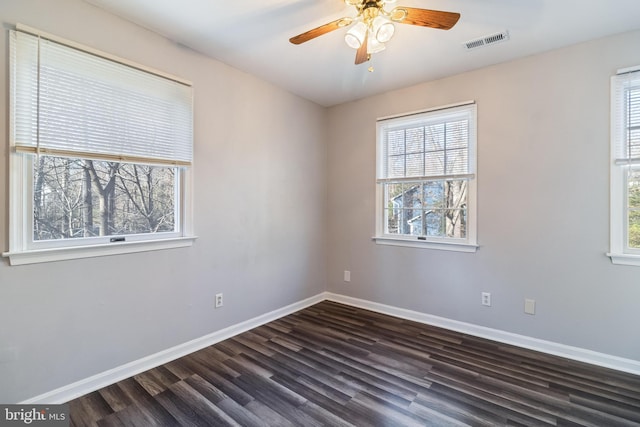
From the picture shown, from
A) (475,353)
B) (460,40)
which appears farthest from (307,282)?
(460,40)

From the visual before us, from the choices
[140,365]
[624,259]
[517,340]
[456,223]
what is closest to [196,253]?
[140,365]

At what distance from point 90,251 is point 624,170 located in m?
4.01

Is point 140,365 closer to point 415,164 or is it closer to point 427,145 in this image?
point 415,164

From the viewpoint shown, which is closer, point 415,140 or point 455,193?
point 455,193

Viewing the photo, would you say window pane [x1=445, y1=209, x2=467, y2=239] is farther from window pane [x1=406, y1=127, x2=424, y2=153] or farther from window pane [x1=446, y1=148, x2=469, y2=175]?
window pane [x1=406, y1=127, x2=424, y2=153]

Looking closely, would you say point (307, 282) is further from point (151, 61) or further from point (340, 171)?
point (151, 61)

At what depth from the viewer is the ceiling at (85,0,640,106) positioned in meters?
2.01

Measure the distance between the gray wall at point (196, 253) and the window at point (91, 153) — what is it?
8 cm

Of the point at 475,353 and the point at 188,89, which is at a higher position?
the point at 188,89

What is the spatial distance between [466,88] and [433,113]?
1.22 ft

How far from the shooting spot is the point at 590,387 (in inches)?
82.2

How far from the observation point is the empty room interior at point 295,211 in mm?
1840

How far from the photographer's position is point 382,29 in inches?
67.7

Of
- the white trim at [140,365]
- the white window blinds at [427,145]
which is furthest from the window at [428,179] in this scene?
the white trim at [140,365]
